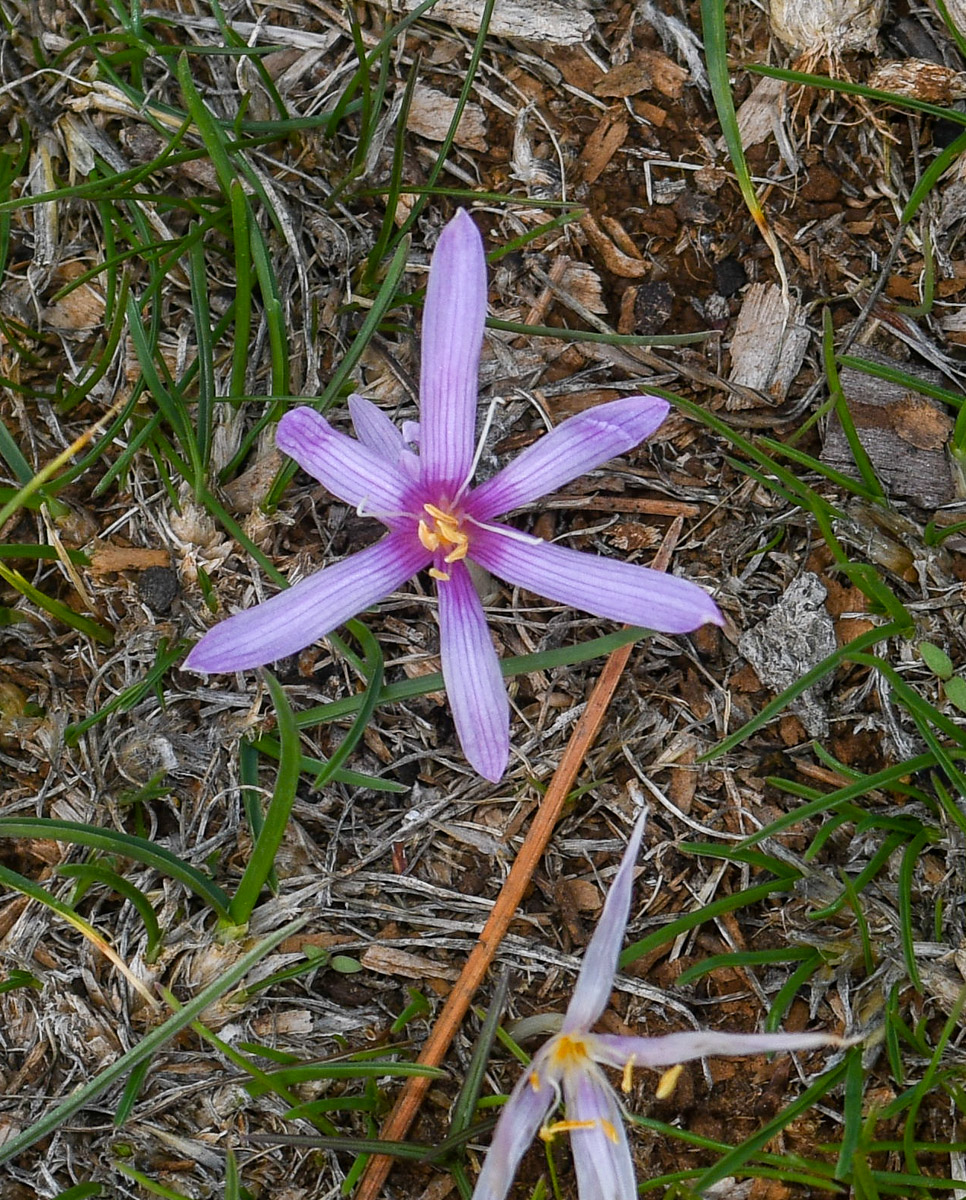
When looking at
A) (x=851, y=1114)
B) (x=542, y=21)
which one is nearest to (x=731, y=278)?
(x=542, y=21)

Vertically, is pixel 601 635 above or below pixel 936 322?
below

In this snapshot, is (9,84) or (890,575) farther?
(9,84)

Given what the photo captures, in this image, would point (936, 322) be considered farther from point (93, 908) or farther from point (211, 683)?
point (93, 908)

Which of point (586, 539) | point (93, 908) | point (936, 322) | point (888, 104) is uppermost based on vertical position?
point (888, 104)

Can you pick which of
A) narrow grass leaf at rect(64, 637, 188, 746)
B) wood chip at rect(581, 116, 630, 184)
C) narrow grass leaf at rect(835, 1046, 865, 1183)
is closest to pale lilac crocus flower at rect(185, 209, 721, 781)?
narrow grass leaf at rect(64, 637, 188, 746)

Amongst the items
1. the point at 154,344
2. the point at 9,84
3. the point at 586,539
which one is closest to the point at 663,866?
the point at 586,539

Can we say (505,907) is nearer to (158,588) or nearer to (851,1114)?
(851,1114)

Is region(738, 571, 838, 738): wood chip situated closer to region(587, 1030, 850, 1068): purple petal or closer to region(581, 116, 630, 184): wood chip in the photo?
region(587, 1030, 850, 1068): purple petal
